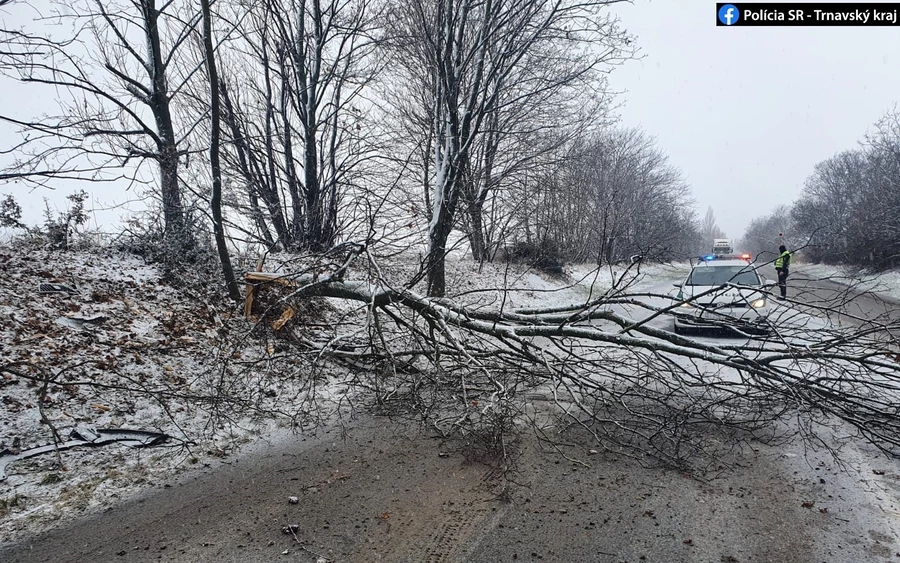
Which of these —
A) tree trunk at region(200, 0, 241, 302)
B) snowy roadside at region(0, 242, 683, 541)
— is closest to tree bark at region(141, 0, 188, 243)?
snowy roadside at region(0, 242, 683, 541)

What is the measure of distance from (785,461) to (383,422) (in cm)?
335

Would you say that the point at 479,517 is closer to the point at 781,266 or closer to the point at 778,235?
the point at 781,266

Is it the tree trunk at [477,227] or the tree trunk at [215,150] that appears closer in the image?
the tree trunk at [215,150]

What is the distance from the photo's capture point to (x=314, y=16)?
12.0 meters

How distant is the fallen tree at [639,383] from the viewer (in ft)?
12.6

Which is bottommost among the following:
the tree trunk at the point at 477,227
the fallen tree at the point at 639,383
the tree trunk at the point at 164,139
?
the fallen tree at the point at 639,383

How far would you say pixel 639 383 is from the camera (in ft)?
15.8

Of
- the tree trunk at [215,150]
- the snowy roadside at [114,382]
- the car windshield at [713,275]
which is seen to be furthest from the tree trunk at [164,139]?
the car windshield at [713,275]

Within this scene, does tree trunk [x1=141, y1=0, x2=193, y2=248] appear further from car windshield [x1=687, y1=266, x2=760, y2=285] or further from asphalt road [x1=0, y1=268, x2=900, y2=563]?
car windshield [x1=687, y1=266, x2=760, y2=285]

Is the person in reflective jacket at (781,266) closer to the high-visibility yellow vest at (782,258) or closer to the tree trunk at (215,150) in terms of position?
the high-visibility yellow vest at (782,258)

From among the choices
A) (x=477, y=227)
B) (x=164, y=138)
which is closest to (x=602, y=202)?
(x=477, y=227)

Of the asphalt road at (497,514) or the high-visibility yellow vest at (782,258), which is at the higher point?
the high-visibility yellow vest at (782,258)

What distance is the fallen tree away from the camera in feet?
12.6

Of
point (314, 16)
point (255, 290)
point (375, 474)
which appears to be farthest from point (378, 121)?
point (375, 474)
